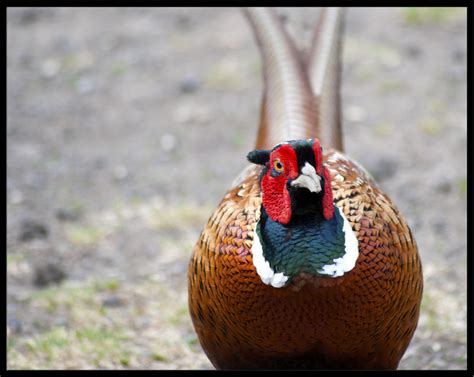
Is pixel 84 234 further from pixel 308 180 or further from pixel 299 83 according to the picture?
pixel 308 180

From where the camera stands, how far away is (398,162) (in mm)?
5684

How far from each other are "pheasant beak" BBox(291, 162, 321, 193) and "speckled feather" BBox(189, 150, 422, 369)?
11.4 inches

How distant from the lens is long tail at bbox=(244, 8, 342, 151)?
12.3 ft

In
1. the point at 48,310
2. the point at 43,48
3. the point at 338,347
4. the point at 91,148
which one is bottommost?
the point at 338,347

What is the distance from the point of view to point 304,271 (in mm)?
2689

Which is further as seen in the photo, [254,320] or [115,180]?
[115,180]

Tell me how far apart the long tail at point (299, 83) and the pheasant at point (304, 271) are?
35cm

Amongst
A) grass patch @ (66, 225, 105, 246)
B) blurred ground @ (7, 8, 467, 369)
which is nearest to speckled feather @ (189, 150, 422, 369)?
blurred ground @ (7, 8, 467, 369)

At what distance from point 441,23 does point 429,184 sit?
8.26 ft

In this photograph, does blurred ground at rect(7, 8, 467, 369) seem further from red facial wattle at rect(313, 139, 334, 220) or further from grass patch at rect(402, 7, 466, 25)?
red facial wattle at rect(313, 139, 334, 220)

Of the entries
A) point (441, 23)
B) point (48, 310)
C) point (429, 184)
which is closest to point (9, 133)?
point (48, 310)

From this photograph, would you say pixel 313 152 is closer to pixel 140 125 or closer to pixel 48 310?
pixel 48 310

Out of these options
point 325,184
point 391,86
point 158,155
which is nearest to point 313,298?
point 325,184

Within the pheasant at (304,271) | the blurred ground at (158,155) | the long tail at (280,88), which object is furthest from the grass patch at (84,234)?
the pheasant at (304,271)
